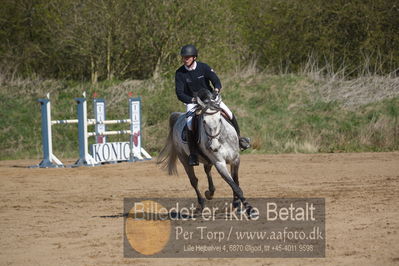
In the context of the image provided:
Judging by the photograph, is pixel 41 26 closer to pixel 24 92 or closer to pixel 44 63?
pixel 44 63

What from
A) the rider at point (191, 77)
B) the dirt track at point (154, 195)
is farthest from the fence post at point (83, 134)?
the rider at point (191, 77)

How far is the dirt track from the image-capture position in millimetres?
7281

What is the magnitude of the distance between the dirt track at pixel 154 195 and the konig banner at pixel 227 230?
21 centimetres

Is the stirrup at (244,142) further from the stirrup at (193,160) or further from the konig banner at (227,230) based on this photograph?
the konig banner at (227,230)

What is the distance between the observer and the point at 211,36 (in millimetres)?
28844

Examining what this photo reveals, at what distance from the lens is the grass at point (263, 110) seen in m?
21.0

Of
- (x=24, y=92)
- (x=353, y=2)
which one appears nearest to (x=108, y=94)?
(x=24, y=92)

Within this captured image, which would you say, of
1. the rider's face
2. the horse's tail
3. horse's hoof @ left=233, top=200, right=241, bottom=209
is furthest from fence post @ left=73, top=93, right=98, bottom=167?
horse's hoof @ left=233, top=200, right=241, bottom=209

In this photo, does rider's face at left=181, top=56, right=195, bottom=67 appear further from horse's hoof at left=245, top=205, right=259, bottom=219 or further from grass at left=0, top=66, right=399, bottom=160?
grass at left=0, top=66, right=399, bottom=160

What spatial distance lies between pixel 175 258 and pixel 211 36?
73.5 feet

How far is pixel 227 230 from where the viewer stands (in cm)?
836

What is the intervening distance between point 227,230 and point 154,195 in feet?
13.9

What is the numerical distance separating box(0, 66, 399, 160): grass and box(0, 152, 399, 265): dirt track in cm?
229

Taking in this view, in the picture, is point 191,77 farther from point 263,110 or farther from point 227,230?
point 263,110
